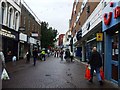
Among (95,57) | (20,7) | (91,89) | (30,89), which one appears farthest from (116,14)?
(20,7)

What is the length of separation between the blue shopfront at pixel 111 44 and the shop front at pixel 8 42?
1292 centimetres

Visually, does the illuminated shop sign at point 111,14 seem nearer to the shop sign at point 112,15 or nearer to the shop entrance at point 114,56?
the shop sign at point 112,15

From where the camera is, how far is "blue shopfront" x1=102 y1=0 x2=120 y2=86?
10361 millimetres

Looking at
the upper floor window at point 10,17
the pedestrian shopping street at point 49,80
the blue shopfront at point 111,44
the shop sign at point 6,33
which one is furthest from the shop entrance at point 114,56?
the upper floor window at point 10,17

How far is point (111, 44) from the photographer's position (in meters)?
11.8

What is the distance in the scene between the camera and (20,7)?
32.4 m

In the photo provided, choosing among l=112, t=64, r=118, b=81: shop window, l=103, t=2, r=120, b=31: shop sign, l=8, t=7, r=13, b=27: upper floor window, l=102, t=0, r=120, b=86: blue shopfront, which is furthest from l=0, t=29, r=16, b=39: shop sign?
l=112, t=64, r=118, b=81: shop window

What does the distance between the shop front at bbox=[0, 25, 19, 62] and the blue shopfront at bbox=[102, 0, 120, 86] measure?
12921mm

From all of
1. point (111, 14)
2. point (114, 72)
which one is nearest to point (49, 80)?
point (114, 72)

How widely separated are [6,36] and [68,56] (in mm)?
9771

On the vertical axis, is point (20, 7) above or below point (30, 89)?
above

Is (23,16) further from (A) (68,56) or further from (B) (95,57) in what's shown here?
(B) (95,57)

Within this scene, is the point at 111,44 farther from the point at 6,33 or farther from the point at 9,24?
the point at 9,24

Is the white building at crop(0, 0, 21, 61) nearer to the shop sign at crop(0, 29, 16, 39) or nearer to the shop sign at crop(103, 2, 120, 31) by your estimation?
the shop sign at crop(0, 29, 16, 39)
